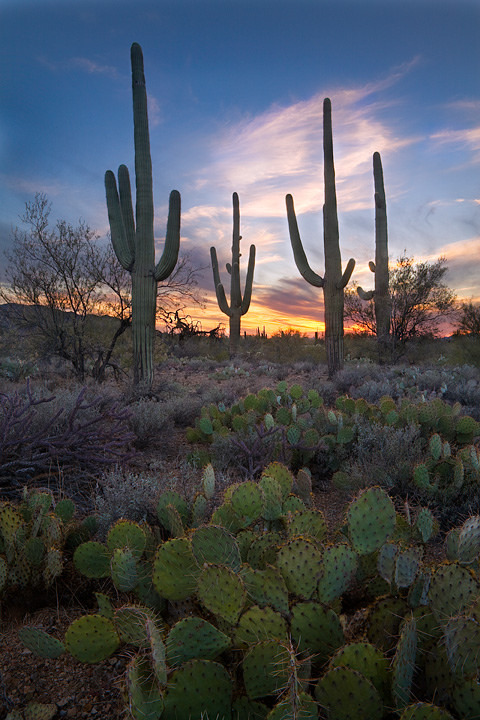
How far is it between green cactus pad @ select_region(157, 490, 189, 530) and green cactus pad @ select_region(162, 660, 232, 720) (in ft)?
3.67

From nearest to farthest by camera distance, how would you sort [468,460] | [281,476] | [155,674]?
[155,674], [281,476], [468,460]

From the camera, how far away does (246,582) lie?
1.76m

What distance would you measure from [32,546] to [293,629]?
1.58 m

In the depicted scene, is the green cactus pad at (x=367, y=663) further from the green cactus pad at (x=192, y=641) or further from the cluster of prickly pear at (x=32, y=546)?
the cluster of prickly pear at (x=32, y=546)

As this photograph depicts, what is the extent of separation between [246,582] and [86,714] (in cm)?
78

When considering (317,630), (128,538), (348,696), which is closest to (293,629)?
(317,630)

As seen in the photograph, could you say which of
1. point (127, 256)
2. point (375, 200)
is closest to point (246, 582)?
point (127, 256)

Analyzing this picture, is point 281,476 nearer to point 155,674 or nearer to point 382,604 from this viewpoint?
point 382,604

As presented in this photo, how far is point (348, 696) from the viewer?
130 cm

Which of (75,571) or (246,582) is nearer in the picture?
(246,582)

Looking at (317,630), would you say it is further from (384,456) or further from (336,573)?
(384,456)

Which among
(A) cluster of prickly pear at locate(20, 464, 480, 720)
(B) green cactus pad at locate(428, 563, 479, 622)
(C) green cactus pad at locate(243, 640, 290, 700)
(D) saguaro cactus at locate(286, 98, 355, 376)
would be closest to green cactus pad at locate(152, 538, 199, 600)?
(A) cluster of prickly pear at locate(20, 464, 480, 720)

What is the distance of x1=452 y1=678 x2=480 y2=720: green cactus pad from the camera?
1237 millimetres

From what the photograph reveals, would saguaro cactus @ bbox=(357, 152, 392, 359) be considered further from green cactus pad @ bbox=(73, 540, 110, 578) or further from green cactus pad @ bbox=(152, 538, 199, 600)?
green cactus pad @ bbox=(152, 538, 199, 600)
